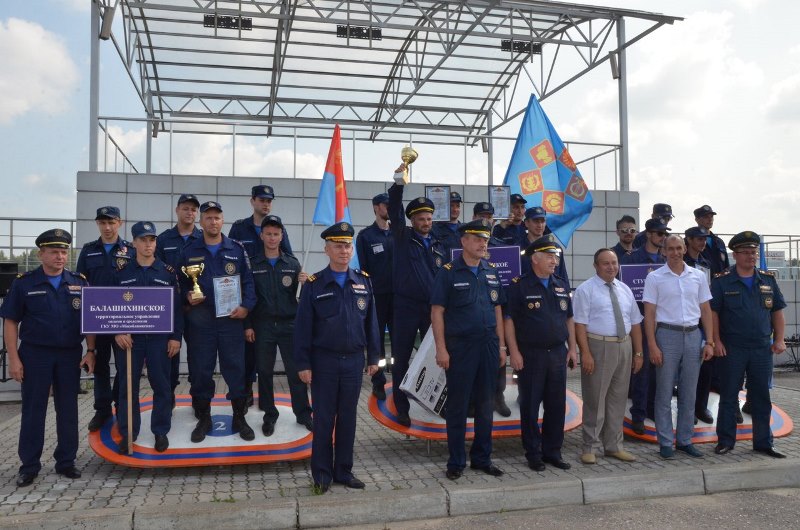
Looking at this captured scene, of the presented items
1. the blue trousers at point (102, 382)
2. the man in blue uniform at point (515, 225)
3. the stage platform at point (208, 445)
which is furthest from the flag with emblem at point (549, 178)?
the blue trousers at point (102, 382)

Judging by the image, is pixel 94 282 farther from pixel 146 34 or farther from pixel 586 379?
pixel 146 34

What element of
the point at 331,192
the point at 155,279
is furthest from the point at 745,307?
the point at 331,192

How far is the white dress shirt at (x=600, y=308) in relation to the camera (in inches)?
214

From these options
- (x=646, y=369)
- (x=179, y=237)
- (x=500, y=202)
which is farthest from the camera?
(x=500, y=202)

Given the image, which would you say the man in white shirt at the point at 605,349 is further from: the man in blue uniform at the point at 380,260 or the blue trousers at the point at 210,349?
the blue trousers at the point at 210,349

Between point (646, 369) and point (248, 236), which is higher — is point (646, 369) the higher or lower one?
the lower one

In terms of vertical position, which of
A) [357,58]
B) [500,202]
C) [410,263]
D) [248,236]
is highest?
[357,58]

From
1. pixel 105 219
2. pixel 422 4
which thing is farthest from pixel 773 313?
pixel 422 4

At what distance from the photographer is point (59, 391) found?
4.99m

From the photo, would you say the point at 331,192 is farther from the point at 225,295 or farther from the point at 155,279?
the point at 155,279

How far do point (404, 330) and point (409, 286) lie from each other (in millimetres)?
421

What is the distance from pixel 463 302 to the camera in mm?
5016

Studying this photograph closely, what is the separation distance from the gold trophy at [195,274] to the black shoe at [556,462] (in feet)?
10.7

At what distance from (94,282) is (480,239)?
3674mm
